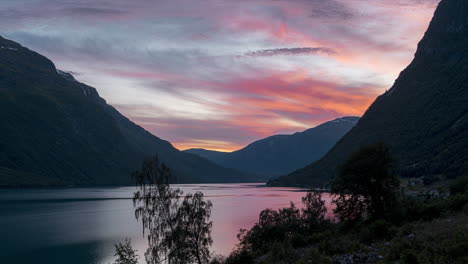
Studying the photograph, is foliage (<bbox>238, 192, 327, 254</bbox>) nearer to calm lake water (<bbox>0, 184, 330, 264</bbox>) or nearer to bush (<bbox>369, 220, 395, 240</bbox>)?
bush (<bbox>369, 220, 395, 240</bbox>)

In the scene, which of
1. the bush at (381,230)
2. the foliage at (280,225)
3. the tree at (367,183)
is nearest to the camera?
the bush at (381,230)

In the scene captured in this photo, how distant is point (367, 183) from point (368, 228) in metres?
15.2

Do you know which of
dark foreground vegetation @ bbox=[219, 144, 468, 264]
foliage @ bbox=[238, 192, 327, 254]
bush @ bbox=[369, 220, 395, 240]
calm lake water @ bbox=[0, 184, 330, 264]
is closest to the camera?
dark foreground vegetation @ bbox=[219, 144, 468, 264]

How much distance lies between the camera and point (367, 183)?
5106 centimetres

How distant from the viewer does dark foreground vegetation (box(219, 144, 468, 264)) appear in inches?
926

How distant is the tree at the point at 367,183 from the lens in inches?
1981

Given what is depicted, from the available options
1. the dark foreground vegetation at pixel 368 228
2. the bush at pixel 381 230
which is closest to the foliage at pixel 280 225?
the dark foreground vegetation at pixel 368 228

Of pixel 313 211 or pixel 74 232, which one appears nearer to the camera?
pixel 313 211

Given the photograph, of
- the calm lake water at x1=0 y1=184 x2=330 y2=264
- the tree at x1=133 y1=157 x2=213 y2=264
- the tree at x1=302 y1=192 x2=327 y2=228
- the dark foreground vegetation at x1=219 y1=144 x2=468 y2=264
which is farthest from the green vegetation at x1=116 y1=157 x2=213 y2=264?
the calm lake water at x1=0 y1=184 x2=330 y2=264

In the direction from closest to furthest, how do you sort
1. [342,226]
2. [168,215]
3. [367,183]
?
[168,215] → [342,226] → [367,183]

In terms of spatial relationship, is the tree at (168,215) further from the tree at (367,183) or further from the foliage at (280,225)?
the tree at (367,183)

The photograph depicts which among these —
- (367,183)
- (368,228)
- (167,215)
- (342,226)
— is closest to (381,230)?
(368,228)

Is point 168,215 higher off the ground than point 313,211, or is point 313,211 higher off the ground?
point 168,215

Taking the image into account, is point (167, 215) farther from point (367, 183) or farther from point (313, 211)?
point (367, 183)
